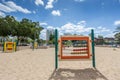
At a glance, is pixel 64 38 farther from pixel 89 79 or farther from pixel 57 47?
pixel 89 79

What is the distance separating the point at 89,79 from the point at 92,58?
3.02 m

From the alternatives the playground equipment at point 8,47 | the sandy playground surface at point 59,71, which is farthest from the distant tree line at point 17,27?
the sandy playground surface at point 59,71

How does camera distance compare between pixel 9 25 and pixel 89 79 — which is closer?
pixel 89 79

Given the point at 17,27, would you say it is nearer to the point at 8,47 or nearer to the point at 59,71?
the point at 8,47

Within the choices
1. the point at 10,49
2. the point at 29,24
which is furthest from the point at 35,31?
the point at 10,49

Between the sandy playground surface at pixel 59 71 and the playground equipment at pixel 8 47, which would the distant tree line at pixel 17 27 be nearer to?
the playground equipment at pixel 8 47

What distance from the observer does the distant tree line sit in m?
44.5

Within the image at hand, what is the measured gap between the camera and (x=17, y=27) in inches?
1972

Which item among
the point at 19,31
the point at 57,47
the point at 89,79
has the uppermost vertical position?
the point at 19,31

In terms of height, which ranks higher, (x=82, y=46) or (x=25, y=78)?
(x=82, y=46)

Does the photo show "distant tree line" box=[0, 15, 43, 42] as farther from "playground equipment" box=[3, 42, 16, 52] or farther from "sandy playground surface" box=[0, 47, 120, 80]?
"sandy playground surface" box=[0, 47, 120, 80]

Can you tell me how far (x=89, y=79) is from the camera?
6.13m

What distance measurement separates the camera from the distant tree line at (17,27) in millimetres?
44500

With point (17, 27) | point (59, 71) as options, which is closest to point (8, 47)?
point (59, 71)
